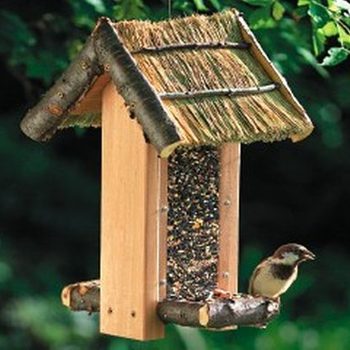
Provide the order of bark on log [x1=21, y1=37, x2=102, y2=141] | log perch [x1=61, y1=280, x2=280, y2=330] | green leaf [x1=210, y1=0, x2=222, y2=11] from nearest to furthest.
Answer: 1. log perch [x1=61, y1=280, x2=280, y2=330]
2. bark on log [x1=21, y1=37, x2=102, y2=141]
3. green leaf [x1=210, y1=0, x2=222, y2=11]

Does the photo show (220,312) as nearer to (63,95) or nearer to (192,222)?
(192,222)

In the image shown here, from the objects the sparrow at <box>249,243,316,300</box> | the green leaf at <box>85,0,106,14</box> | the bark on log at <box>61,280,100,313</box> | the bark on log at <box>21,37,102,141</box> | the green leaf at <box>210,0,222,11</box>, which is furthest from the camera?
Answer: the green leaf at <box>85,0,106,14</box>

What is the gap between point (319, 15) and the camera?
172 inches

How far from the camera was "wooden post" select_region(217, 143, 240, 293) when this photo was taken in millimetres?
4336

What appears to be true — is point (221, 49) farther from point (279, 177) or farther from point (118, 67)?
point (279, 177)

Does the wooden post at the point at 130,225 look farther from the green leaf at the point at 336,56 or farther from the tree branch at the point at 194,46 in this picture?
the green leaf at the point at 336,56

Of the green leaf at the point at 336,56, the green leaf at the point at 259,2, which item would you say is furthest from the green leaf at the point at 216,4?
the green leaf at the point at 336,56

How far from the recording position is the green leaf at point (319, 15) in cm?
437

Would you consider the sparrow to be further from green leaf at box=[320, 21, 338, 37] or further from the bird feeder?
green leaf at box=[320, 21, 338, 37]

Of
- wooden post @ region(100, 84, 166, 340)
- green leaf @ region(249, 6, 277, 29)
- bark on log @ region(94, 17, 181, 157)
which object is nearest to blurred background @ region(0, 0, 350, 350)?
green leaf @ region(249, 6, 277, 29)

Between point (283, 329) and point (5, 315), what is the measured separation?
4.41ft

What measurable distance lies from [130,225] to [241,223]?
5045 mm

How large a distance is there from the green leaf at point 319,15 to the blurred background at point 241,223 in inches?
106

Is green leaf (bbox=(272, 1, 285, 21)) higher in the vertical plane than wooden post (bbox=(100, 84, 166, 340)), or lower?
higher
